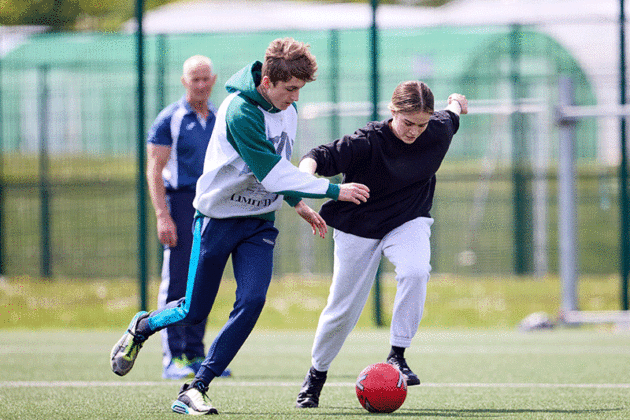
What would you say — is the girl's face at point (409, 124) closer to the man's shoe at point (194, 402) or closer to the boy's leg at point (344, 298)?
the boy's leg at point (344, 298)

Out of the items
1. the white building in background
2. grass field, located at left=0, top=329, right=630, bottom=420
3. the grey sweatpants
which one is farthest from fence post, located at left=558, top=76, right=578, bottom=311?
the grey sweatpants

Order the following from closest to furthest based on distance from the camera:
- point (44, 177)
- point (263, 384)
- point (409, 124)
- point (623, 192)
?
point (409, 124) → point (263, 384) → point (623, 192) → point (44, 177)

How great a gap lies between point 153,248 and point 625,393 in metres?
9.43

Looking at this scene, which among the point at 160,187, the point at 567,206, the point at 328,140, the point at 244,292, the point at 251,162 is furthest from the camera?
the point at 328,140

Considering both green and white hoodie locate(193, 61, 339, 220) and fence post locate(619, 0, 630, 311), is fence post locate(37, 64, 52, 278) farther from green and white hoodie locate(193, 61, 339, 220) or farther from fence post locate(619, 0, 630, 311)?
green and white hoodie locate(193, 61, 339, 220)

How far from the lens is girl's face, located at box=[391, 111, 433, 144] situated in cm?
453

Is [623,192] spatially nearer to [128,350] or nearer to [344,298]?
[344,298]

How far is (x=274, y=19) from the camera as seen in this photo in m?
18.8

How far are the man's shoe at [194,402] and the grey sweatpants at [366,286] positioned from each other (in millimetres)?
662

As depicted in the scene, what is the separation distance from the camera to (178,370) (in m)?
5.90

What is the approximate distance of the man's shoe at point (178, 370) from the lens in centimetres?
588

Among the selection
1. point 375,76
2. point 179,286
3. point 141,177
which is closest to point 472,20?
point 375,76

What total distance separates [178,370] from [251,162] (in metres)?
2.15

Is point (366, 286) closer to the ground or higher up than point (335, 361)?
higher up
